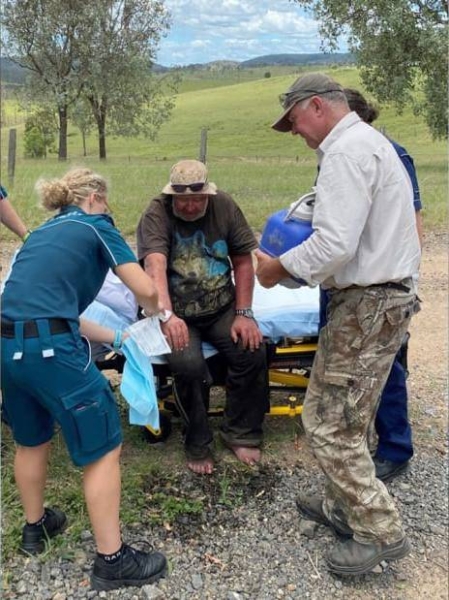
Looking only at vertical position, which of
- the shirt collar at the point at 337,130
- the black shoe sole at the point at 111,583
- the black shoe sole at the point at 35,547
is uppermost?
the shirt collar at the point at 337,130

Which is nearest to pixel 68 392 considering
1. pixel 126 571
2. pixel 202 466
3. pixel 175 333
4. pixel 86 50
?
pixel 126 571

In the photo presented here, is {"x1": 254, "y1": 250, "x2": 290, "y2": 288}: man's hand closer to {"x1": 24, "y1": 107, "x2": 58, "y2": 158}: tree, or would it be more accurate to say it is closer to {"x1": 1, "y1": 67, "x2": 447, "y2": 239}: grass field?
{"x1": 1, "y1": 67, "x2": 447, "y2": 239}: grass field

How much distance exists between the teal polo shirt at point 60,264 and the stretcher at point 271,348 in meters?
1.11

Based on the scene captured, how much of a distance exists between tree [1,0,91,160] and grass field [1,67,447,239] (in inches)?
148

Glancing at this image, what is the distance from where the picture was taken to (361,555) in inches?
113

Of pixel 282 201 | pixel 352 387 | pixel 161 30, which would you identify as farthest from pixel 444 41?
pixel 161 30

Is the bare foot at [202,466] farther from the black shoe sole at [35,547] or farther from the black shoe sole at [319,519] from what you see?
the black shoe sole at [35,547]

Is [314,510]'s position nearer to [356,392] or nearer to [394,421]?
[394,421]

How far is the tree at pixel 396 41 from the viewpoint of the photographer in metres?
16.8

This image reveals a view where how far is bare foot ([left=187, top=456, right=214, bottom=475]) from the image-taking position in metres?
3.62

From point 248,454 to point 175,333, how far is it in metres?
0.86

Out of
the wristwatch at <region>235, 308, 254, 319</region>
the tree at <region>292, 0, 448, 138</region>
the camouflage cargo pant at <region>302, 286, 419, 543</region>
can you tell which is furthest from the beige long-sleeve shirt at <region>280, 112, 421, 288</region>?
the tree at <region>292, 0, 448, 138</region>

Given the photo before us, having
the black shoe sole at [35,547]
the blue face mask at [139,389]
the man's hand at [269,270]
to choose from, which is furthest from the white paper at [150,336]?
the black shoe sole at [35,547]

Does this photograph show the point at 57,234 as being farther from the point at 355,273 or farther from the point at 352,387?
the point at 352,387
